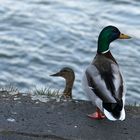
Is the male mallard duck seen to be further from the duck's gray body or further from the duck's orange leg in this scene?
the duck's orange leg

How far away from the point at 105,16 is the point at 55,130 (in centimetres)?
937

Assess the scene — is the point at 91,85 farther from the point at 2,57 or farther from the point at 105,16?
the point at 105,16

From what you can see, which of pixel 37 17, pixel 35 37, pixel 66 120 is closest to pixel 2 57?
pixel 35 37

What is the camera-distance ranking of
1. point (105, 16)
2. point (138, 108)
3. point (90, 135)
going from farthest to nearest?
point (105, 16)
point (138, 108)
point (90, 135)

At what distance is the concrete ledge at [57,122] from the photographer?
650 centimetres

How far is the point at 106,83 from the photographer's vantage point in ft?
21.6

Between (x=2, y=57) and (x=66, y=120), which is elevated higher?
(x=66, y=120)

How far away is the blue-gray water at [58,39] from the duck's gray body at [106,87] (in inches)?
177

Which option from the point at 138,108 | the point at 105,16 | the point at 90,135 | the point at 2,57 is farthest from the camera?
the point at 105,16

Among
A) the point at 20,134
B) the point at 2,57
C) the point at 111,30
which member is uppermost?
the point at 111,30

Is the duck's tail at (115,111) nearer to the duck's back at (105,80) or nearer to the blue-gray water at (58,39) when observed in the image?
the duck's back at (105,80)

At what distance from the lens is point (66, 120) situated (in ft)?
22.3

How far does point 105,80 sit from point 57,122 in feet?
2.13

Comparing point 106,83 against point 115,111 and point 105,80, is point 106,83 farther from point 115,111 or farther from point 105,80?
point 115,111
